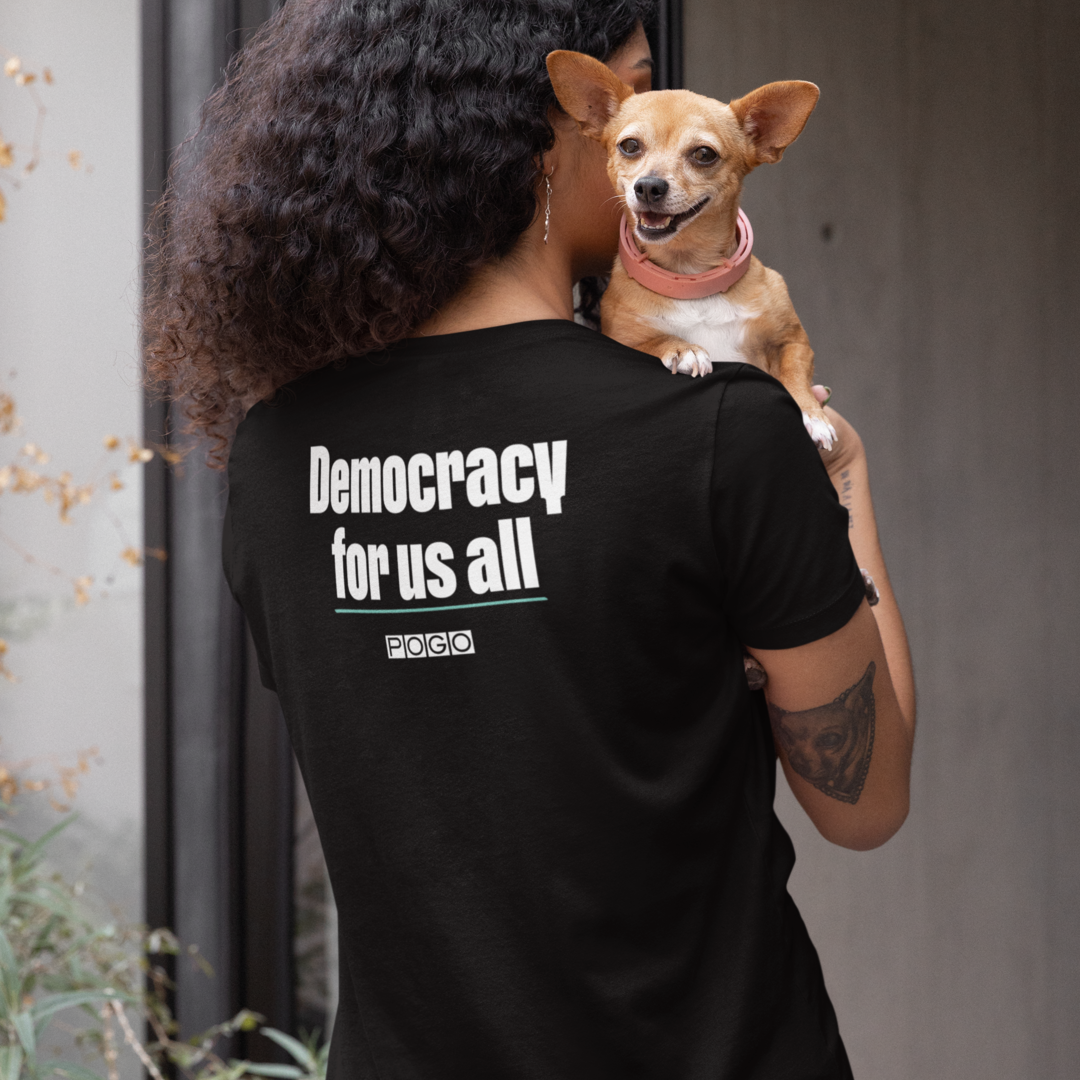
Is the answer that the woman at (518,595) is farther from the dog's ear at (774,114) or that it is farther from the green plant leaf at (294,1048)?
the green plant leaf at (294,1048)

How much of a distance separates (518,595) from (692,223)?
0.36 m

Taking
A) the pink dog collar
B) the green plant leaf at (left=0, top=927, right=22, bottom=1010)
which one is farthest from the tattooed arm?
the green plant leaf at (left=0, top=927, right=22, bottom=1010)

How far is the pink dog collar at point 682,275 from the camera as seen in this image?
94cm

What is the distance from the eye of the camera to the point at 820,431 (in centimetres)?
91

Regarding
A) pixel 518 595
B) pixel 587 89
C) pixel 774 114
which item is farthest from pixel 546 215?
pixel 518 595

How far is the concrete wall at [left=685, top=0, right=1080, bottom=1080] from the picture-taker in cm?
215

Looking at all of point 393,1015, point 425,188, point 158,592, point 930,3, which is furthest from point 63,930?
point 930,3

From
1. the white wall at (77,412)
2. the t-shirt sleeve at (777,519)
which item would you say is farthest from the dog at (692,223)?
the white wall at (77,412)

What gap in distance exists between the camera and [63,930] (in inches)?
80.7

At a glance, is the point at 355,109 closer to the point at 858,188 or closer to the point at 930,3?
the point at 858,188

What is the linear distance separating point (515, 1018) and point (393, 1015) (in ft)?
0.39

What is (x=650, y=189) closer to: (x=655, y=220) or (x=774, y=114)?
(x=655, y=220)

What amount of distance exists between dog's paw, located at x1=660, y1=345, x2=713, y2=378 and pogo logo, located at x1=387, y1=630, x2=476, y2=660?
0.85 feet

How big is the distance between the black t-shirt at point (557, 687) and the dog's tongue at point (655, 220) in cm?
12
